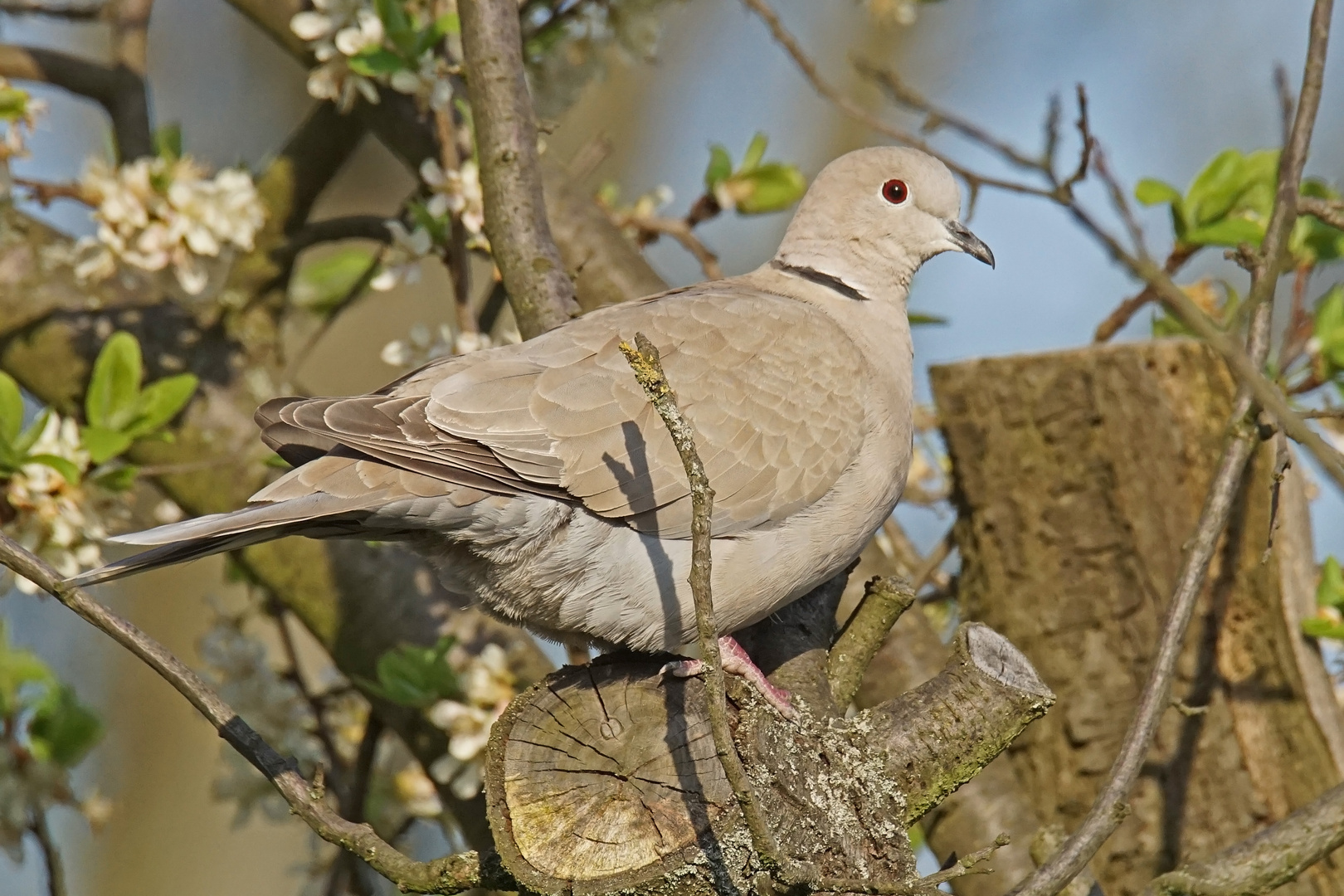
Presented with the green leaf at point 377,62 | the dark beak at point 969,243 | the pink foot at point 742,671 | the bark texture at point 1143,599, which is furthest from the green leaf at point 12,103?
the bark texture at point 1143,599

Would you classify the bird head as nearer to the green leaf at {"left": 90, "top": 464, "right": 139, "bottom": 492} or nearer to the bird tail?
the bird tail

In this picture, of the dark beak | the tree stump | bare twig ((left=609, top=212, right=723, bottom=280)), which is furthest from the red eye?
the tree stump

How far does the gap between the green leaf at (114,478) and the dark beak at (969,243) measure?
91.5 inches

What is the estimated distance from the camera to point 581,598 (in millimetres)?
2727

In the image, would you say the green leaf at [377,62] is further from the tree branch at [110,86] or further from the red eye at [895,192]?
the red eye at [895,192]

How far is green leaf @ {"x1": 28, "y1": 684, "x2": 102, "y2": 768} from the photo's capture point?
11.4 feet

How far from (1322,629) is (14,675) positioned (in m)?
3.57

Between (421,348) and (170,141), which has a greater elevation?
(170,141)

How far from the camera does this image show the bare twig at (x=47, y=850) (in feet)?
10.4

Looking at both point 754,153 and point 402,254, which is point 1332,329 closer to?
point 754,153

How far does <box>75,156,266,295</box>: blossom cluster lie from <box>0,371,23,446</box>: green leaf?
0.58m

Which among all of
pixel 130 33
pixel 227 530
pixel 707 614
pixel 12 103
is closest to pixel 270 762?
pixel 227 530

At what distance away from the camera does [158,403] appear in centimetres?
333

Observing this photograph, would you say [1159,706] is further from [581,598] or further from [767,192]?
[767,192]
